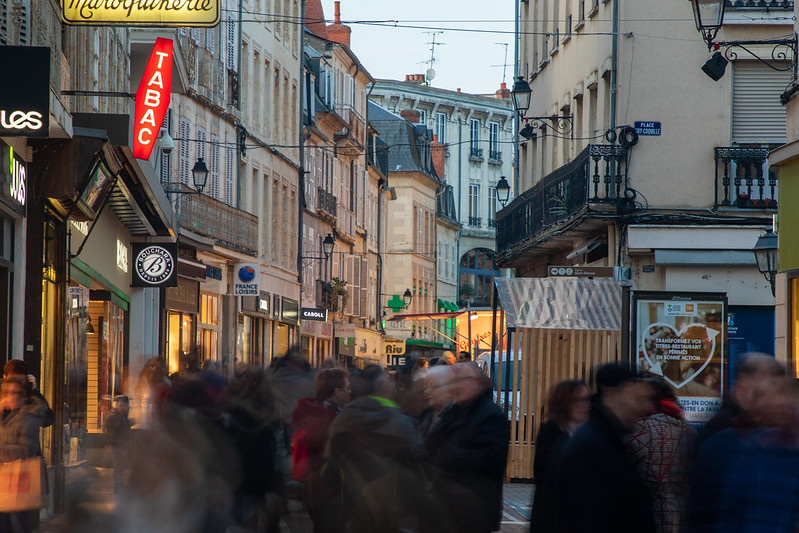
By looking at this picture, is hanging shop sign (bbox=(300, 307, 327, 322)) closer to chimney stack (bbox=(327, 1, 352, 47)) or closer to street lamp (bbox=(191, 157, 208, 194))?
street lamp (bbox=(191, 157, 208, 194))

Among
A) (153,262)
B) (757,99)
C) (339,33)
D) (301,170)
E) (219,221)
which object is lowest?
(153,262)

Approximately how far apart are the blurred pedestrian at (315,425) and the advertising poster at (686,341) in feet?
26.5

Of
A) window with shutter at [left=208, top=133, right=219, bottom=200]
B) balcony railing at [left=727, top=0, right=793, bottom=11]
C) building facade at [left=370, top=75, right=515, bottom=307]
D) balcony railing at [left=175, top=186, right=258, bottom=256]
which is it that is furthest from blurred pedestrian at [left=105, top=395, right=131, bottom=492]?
building facade at [left=370, top=75, right=515, bottom=307]

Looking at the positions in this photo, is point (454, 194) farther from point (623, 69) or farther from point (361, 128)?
point (623, 69)

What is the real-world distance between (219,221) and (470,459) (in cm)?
2452

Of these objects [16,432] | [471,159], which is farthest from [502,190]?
[471,159]

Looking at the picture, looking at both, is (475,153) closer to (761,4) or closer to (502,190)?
(502,190)

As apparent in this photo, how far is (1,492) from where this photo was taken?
30.1ft

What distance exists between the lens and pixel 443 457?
8.43 metres

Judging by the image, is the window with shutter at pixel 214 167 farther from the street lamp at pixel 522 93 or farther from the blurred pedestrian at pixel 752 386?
the blurred pedestrian at pixel 752 386

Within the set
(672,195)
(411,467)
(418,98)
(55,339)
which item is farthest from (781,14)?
(418,98)

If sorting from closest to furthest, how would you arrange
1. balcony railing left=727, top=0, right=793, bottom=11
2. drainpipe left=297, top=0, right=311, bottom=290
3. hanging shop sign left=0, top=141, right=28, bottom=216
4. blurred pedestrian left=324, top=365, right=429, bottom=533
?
1. blurred pedestrian left=324, top=365, right=429, bottom=533
2. hanging shop sign left=0, top=141, right=28, bottom=216
3. balcony railing left=727, top=0, right=793, bottom=11
4. drainpipe left=297, top=0, right=311, bottom=290

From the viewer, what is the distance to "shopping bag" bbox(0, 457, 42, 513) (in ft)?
30.1

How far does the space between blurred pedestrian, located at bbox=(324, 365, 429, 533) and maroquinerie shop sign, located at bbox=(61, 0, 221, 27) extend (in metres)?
5.91
